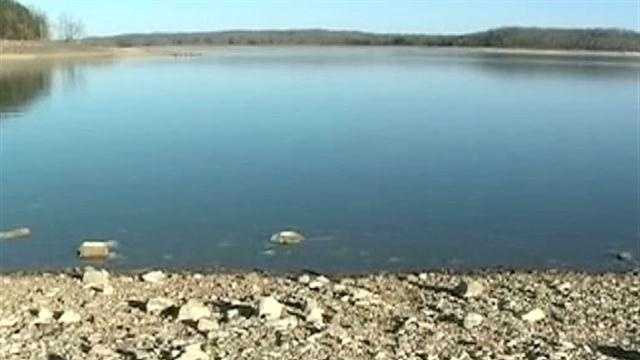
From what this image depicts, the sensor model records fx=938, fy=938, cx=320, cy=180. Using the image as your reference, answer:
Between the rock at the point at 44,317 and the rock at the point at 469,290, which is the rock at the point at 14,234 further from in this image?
the rock at the point at 469,290

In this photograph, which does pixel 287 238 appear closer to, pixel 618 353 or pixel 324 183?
pixel 324 183

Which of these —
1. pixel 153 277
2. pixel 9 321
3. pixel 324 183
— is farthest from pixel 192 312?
pixel 324 183

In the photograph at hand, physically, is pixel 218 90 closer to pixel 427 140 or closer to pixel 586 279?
pixel 427 140

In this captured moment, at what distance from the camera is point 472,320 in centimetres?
1041

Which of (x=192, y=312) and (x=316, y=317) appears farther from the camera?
(x=192, y=312)

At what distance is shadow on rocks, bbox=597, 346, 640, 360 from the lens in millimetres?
9258

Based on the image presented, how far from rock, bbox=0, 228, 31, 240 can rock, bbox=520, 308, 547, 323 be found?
31.7ft

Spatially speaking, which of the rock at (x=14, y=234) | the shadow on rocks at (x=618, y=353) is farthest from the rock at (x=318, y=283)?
the rock at (x=14, y=234)

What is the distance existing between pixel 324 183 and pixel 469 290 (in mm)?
10252

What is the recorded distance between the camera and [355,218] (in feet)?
60.4

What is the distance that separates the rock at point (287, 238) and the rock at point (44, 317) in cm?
623

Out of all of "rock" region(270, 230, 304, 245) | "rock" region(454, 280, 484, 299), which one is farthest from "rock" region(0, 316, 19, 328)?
"rock" region(270, 230, 304, 245)

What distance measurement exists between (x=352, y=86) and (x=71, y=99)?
762 inches

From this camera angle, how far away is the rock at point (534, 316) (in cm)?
1069
